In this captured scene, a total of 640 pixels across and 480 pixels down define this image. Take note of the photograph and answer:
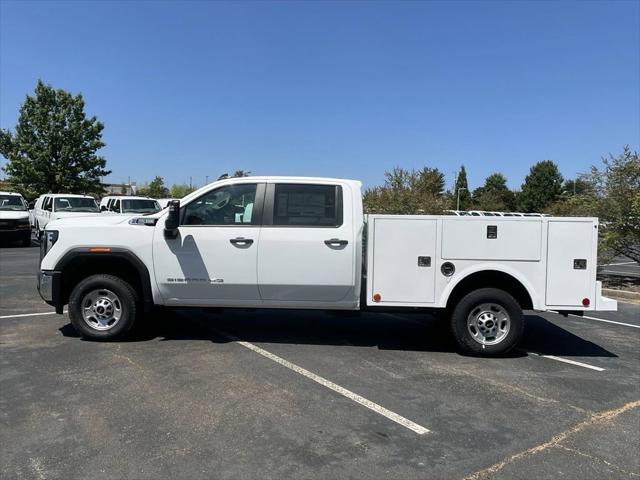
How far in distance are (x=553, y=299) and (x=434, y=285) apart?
4.31 ft

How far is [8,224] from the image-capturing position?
18.3 m

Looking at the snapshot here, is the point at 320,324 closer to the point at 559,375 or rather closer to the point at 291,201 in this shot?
the point at 291,201

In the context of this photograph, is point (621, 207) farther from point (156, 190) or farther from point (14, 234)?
point (156, 190)

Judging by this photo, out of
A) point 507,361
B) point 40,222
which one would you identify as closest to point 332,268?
point 507,361

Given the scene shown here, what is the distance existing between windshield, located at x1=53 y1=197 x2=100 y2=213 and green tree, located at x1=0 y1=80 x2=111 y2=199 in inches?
653

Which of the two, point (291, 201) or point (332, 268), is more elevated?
point (291, 201)

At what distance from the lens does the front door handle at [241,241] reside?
19.5ft

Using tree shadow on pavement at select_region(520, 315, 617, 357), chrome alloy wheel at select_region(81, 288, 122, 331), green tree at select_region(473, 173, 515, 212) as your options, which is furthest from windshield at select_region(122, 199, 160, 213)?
green tree at select_region(473, 173, 515, 212)

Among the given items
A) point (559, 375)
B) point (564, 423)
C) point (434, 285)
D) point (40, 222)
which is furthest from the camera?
point (40, 222)

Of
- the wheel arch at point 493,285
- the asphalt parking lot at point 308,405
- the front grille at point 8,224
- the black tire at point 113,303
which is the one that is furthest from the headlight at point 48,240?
the front grille at point 8,224

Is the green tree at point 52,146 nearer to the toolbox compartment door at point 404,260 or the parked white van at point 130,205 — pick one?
the parked white van at point 130,205

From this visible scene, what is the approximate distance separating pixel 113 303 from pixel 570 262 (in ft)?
17.3

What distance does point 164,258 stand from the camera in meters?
6.04

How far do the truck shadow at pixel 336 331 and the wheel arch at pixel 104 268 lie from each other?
2.20 feet
